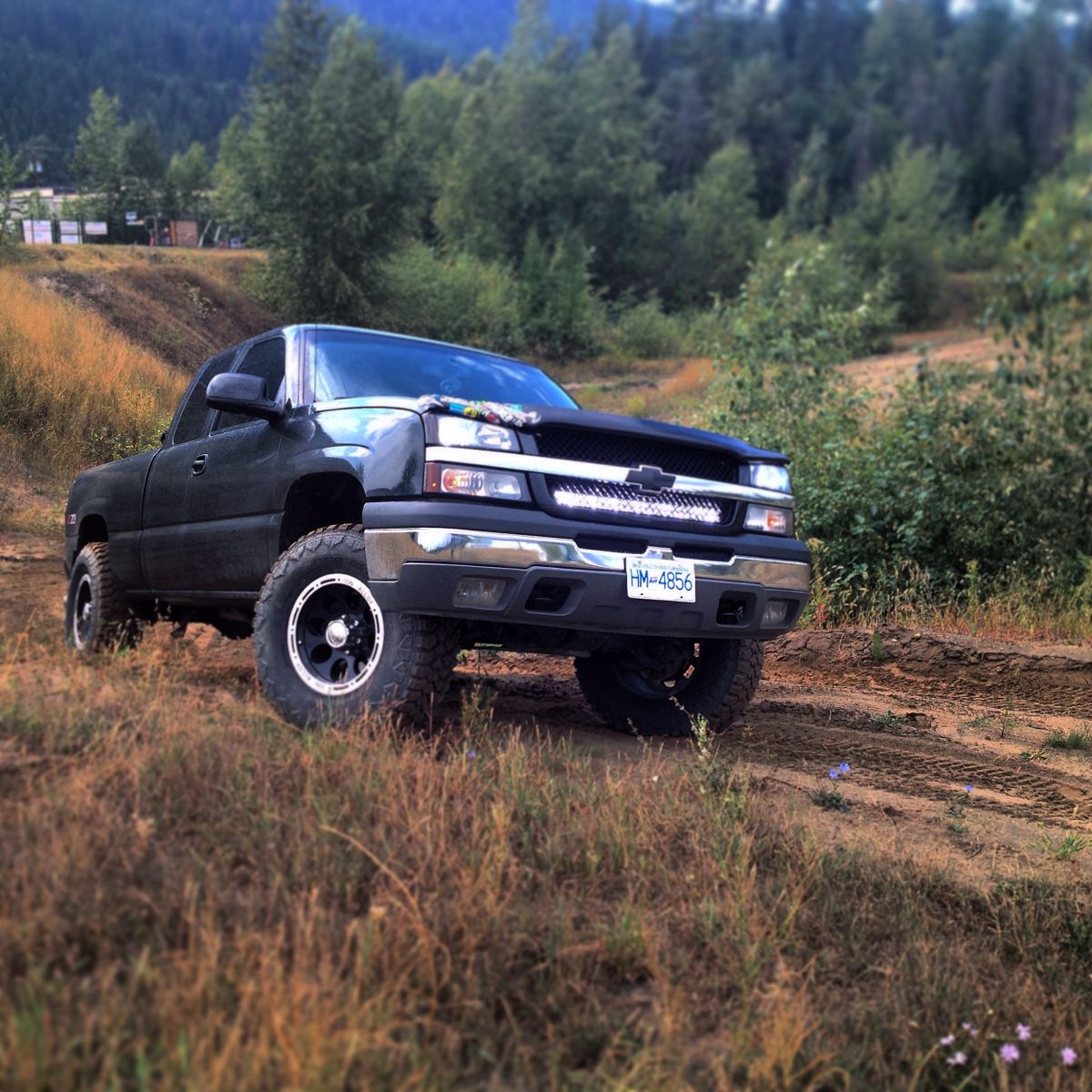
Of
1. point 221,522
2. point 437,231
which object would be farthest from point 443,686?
point 437,231

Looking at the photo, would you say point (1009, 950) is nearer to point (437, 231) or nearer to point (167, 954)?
point (167, 954)

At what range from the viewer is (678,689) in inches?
225

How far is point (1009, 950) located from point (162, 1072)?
2689 mm

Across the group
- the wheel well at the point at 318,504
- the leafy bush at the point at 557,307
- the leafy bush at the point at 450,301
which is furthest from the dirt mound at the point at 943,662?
the leafy bush at the point at 557,307

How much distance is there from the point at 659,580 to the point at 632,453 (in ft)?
1.90

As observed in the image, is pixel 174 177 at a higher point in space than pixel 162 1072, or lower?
higher

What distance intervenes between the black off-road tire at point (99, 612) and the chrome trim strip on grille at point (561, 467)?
2.80 metres

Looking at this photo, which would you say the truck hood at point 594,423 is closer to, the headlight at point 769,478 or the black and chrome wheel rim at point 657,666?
the headlight at point 769,478

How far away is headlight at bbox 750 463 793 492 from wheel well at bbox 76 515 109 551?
3982 millimetres

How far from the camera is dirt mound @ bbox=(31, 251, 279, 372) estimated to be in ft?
69.4

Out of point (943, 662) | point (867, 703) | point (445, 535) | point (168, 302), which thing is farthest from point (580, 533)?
point (168, 302)

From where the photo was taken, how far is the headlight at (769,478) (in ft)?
17.2

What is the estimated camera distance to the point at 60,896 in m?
2.72

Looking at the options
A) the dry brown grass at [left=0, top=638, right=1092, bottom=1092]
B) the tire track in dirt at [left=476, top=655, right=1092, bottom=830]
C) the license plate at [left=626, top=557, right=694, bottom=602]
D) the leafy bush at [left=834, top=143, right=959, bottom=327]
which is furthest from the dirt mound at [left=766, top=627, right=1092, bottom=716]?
the leafy bush at [left=834, top=143, right=959, bottom=327]
